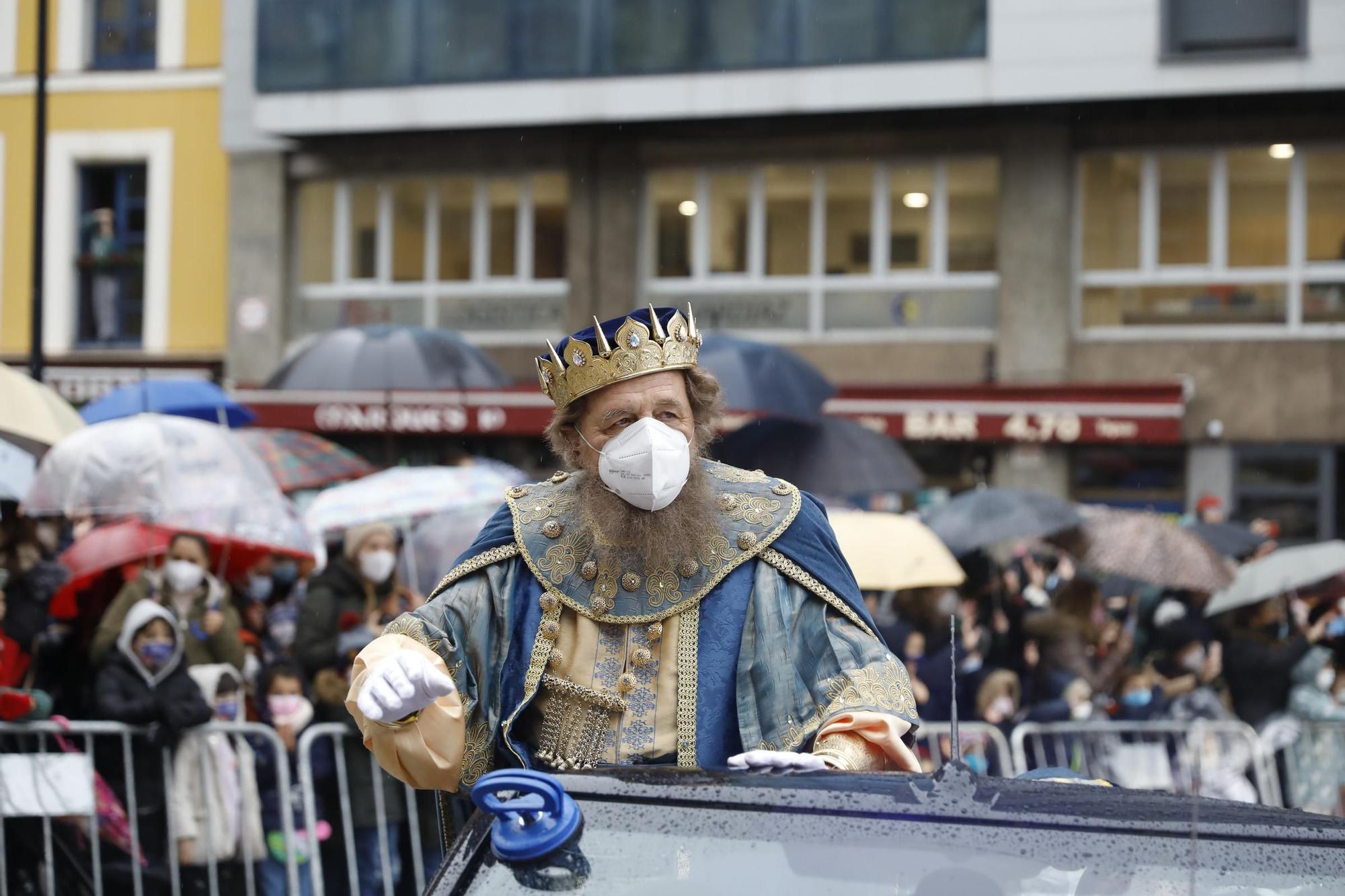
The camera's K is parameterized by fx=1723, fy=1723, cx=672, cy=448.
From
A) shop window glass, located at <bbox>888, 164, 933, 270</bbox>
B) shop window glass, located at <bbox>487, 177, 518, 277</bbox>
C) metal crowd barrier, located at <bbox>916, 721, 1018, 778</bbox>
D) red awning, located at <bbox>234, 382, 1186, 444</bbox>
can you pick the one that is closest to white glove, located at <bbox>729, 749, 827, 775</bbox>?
metal crowd barrier, located at <bbox>916, 721, 1018, 778</bbox>

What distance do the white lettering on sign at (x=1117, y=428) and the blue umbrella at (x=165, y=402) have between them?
10.4 m

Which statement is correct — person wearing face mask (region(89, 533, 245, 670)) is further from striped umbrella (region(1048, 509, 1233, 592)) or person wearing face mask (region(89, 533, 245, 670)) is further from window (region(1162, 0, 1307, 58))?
window (region(1162, 0, 1307, 58))

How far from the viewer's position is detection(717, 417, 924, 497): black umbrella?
9.92m

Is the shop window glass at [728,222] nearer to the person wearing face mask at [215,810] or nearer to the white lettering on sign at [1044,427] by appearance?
the white lettering on sign at [1044,427]

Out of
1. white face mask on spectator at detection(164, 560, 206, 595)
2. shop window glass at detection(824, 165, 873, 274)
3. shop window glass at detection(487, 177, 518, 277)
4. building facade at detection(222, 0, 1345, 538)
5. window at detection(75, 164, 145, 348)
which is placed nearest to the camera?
white face mask on spectator at detection(164, 560, 206, 595)

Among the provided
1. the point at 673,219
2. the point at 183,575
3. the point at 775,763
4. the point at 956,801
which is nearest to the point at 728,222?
the point at 673,219

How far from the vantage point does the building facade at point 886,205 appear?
61.0 ft

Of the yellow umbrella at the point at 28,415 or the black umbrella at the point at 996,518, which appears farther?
the black umbrella at the point at 996,518

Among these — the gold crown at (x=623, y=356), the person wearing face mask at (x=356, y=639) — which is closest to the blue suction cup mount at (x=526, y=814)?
the gold crown at (x=623, y=356)

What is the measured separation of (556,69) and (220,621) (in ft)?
42.9

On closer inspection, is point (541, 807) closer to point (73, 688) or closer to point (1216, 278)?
point (73, 688)

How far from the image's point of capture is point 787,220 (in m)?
20.3

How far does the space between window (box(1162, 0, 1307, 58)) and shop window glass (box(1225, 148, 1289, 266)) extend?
4.08ft

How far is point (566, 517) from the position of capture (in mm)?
3984
